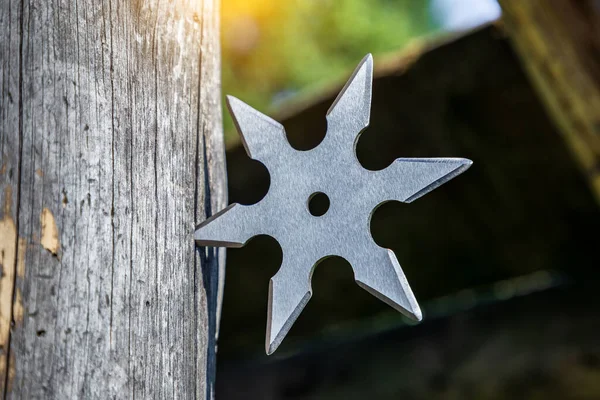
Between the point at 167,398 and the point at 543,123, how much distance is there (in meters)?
2.33

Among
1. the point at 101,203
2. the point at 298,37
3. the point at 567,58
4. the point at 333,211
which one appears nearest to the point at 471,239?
the point at 567,58

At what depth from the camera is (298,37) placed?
31.3ft

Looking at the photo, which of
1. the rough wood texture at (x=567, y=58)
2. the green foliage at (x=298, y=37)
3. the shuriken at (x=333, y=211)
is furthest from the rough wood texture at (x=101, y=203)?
the green foliage at (x=298, y=37)

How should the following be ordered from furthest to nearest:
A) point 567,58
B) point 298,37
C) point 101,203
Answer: point 298,37
point 567,58
point 101,203

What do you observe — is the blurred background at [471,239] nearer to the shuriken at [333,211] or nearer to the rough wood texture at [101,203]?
the shuriken at [333,211]

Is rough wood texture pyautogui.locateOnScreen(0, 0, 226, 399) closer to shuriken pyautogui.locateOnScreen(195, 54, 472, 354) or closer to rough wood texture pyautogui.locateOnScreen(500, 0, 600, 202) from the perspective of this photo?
shuriken pyautogui.locateOnScreen(195, 54, 472, 354)

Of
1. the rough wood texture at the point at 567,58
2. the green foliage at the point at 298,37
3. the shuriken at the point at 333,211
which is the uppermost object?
the green foliage at the point at 298,37

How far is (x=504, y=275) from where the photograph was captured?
3.30 meters

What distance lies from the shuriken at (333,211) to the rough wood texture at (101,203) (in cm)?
11

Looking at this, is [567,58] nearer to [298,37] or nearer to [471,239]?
[471,239]

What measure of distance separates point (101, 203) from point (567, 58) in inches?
68.4

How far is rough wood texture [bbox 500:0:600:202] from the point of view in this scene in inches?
82.0

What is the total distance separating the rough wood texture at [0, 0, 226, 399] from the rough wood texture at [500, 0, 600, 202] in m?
1.44

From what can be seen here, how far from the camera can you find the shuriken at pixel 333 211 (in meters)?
1.00
